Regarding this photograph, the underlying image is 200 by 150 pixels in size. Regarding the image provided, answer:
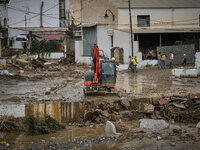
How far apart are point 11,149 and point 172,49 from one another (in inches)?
920

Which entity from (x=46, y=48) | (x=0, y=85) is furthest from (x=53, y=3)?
(x=0, y=85)

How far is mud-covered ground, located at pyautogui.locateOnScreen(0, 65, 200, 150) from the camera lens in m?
10.3

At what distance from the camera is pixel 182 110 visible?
534 inches

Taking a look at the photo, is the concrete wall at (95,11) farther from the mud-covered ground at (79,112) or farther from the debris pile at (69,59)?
the mud-covered ground at (79,112)

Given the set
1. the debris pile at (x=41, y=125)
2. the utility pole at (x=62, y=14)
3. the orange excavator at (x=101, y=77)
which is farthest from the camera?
the utility pole at (x=62, y=14)

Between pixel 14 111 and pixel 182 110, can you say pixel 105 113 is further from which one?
pixel 14 111

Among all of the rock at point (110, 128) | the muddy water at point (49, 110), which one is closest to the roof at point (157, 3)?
the muddy water at point (49, 110)

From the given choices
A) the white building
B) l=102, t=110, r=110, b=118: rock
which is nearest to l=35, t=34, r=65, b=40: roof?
the white building

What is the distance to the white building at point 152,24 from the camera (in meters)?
33.6

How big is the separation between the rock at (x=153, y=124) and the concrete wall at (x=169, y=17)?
23200mm

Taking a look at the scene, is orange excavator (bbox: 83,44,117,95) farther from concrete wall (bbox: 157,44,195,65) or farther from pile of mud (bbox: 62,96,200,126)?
concrete wall (bbox: 157,44,195,65)

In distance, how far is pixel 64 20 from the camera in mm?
58281

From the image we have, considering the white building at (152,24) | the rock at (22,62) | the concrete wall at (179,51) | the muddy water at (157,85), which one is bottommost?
the muddy water at (157,85)

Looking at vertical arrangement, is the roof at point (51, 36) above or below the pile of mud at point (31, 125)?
above
